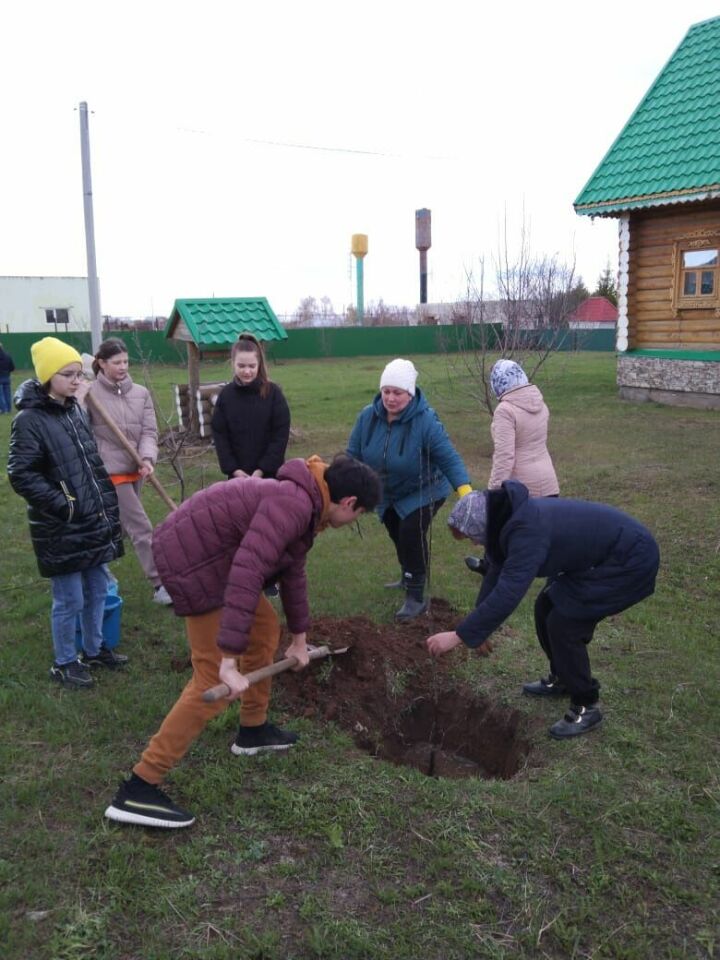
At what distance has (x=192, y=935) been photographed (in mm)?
2568

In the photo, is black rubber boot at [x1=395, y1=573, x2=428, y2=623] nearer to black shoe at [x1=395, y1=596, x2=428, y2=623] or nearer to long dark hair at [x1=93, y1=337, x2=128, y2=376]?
black shoe at [x1=395, y1=596, x2=428, y2=623]

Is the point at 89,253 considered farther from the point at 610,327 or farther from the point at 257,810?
the point at 610,327

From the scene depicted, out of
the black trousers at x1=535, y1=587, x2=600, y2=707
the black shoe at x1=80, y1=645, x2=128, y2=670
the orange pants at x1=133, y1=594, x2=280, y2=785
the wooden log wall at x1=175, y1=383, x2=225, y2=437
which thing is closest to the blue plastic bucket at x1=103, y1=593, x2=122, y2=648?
the black shoe at x1=80, y1=645, x2=128, y2=670

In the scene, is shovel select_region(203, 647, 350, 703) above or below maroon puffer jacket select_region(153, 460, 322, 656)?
below

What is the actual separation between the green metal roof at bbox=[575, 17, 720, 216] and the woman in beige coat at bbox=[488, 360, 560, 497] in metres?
9.07

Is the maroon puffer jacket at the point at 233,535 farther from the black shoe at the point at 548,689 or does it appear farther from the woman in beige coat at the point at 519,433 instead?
the woman in beige coat at the point at 519,433

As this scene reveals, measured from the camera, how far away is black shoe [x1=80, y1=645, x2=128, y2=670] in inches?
176

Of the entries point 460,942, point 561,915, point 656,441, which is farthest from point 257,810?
point 656,441

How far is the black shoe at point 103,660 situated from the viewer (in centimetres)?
446

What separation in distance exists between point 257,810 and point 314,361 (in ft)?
103

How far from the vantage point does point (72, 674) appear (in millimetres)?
4250

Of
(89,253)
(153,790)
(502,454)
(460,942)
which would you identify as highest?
(89,253)

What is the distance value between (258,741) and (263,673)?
48 cm

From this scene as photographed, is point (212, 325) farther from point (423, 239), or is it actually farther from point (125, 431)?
point (423, 239)
